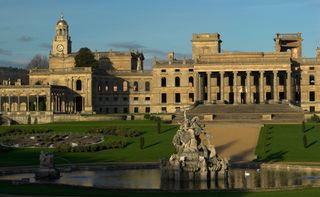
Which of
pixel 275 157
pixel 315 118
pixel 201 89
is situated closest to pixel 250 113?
pixel 315 118

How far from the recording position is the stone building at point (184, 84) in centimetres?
11325

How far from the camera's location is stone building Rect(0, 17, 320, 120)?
11325 cm

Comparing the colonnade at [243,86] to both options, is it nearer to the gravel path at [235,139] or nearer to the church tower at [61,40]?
the gravel path at [235,139]

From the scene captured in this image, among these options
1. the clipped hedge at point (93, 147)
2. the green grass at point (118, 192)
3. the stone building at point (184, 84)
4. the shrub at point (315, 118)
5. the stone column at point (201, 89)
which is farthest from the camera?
the stone column at point (201, 89)

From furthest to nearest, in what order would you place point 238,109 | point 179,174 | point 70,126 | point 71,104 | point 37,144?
point 71,104
point 238,109
point 70,126
point 37,144
point 179,174

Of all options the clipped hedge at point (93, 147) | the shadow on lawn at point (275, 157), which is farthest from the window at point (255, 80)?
the shadow on lawn at point (275, 157)

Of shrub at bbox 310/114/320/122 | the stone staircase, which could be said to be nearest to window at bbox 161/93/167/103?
the stone staircase

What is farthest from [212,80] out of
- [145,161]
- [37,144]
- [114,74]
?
[145,161]

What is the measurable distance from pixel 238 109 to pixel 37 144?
126 feet

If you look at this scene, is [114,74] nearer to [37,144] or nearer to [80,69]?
[80,69]

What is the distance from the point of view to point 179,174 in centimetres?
4450

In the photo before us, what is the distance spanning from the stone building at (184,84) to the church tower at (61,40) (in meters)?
12.9

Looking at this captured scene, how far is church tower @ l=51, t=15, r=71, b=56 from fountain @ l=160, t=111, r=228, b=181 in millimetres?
102246

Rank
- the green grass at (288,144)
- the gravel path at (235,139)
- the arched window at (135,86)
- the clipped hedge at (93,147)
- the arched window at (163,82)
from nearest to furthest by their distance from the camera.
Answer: the green grass at (288,144), the gravel path at (235,139), the clipped hedge at (93,147), the arched window at (163,82), the arched window at (135,86)
